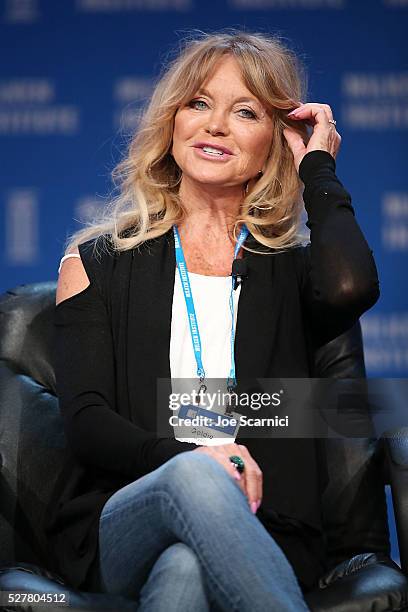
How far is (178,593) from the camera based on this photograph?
5.05ft

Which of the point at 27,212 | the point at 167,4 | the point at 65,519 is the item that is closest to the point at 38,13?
the point at 167,4

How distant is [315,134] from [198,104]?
0.84 ft

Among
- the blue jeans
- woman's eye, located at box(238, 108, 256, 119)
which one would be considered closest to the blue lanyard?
woman's eye, located at box(238, 108, 256, 119)

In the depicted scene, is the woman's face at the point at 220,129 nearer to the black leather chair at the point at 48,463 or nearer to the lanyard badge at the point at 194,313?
the lanyard badge at the point at 194,313

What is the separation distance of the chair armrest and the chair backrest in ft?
0.45

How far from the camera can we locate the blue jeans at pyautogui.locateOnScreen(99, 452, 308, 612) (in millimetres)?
1521

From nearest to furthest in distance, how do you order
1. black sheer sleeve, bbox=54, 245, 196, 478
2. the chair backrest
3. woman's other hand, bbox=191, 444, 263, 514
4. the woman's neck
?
woman's other hand, bbox=191, 444, 263, 514 < black sheer sleeve, bbox=54, 245, 196, 478 < the chair backrest < the woman's neck

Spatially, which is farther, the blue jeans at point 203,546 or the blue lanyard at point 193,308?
the blue lanyard at point 193,308

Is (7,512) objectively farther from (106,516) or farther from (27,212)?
(27,212)

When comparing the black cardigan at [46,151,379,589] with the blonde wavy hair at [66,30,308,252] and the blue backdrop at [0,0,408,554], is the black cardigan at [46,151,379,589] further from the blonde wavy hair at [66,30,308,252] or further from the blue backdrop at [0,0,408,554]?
the blue backdrop at [0,0,408,554]

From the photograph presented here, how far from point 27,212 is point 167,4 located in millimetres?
774

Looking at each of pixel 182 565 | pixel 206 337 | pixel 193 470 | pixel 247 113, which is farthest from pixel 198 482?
pixel 247 113

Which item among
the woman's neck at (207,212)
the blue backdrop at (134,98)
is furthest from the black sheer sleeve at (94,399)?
the blue backdrop at (134,98)

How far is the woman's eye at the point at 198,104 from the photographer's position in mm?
2172
